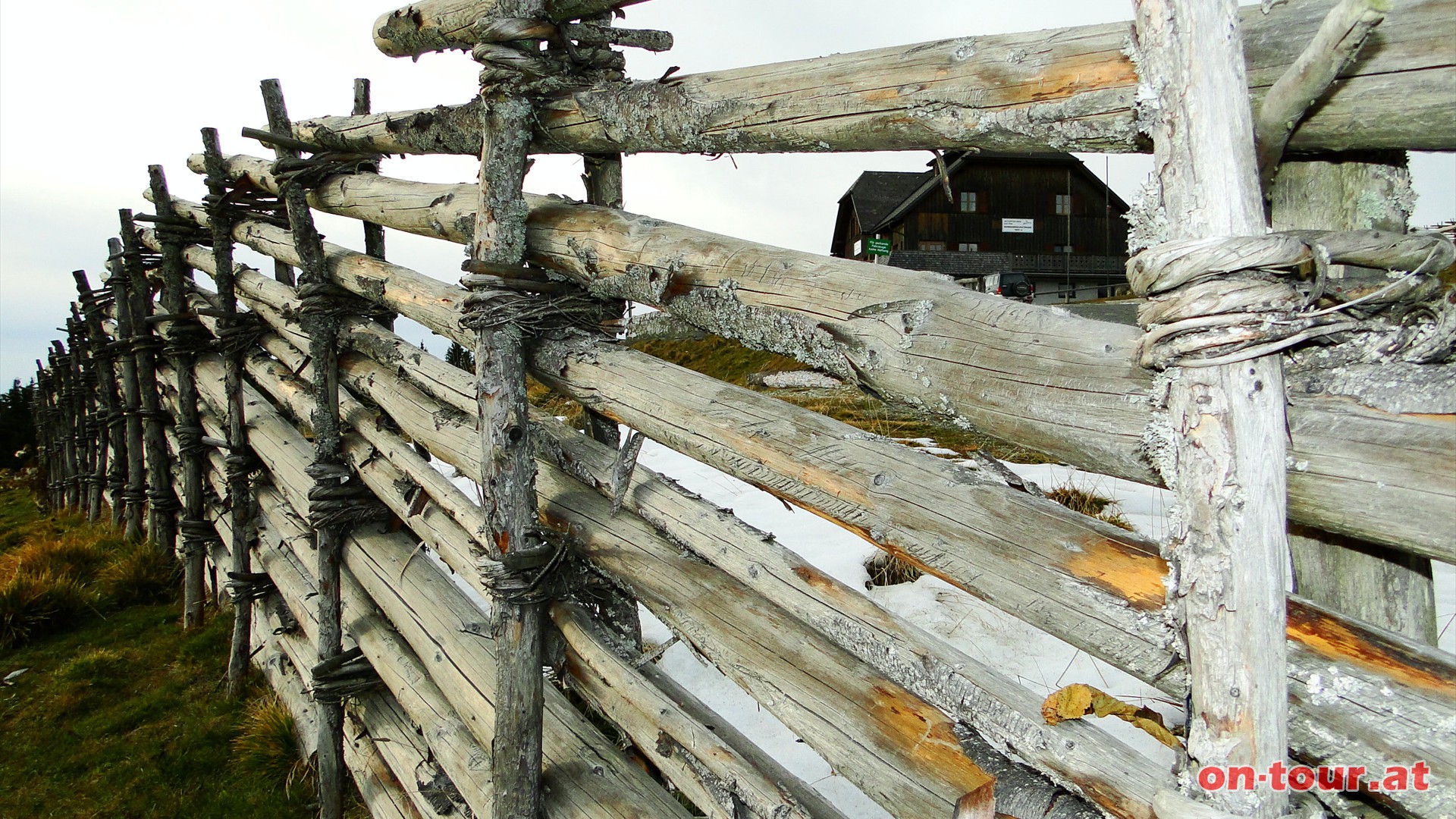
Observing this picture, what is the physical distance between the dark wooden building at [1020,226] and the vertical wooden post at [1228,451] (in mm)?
23314

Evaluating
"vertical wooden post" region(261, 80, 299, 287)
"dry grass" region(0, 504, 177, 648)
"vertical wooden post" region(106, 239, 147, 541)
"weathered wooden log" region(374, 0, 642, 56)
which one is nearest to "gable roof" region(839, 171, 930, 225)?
"vertical wooden post" region(106, 239, 147, 541)

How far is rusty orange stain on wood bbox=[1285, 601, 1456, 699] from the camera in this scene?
1.11 meters

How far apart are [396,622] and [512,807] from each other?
130 cm

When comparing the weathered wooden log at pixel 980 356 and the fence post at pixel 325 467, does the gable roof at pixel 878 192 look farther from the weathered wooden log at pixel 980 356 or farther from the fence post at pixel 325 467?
the weathered wooden log at pixel 980 356

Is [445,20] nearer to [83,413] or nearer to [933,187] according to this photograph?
[83,413]

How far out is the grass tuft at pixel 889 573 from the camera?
4.61 m

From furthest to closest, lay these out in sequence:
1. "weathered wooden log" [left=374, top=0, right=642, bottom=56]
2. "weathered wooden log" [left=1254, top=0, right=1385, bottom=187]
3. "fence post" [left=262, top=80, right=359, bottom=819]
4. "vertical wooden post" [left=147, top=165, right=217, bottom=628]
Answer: "vertical wooden post" [left=147, top=165, right=217, bottom=628] → "fence post" [left=262, top=80, right=359, bottom=819] → "weathered wooden log" [left=374, top=0, right=642, bottom=56] → "weathered wooden log" [left=1254, top=0, right=1385, bottom=187]

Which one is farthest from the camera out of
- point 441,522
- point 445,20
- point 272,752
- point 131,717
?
point 131,717

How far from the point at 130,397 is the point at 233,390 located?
12.4ft

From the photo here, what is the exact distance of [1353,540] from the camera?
128cm

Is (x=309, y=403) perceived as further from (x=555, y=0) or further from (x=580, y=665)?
(x=555, y=0)

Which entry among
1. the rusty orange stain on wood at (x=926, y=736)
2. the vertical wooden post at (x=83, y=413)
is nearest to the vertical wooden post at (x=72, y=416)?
the vertical wooden post at (x=83, y=413)

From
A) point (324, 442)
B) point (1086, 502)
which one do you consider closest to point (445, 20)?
point (324, 442)

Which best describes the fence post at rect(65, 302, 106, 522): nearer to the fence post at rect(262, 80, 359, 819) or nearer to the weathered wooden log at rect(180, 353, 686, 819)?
the weathered wooden log at rect(180, 353, 686, 819)
